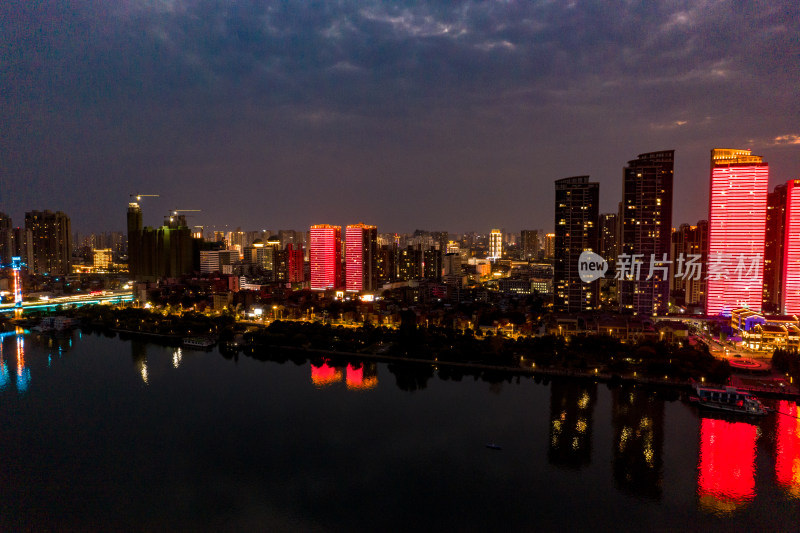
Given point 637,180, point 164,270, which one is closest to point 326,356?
point 637,180

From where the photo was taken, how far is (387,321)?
437 inches

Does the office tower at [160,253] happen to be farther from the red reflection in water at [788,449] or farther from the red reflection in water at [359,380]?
the red reflection in water at [788,449]

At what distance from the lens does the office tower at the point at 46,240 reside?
21.2m

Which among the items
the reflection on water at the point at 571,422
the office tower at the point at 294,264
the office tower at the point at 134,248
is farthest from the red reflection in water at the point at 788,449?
the office tower at the point at 134,248

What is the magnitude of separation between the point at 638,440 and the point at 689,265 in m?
9.04

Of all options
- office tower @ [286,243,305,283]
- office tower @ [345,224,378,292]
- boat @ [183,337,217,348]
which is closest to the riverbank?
boat @ [183,337,217,348]

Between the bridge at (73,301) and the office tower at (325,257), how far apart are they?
576cm

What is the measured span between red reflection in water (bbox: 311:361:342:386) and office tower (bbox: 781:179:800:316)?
9.34 metres

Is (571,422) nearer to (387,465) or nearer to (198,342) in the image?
(387,465)

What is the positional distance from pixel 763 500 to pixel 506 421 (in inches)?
97.7

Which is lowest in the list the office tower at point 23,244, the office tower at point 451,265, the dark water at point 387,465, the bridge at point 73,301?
the dark water at point 387,465

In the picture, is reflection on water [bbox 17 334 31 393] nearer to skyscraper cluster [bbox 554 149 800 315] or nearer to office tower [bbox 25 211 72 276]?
skyscraper cluster [bbox 554 149 800 315]

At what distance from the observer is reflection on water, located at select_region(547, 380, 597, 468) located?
4992mm

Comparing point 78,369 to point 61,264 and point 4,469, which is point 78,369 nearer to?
point 4,469
